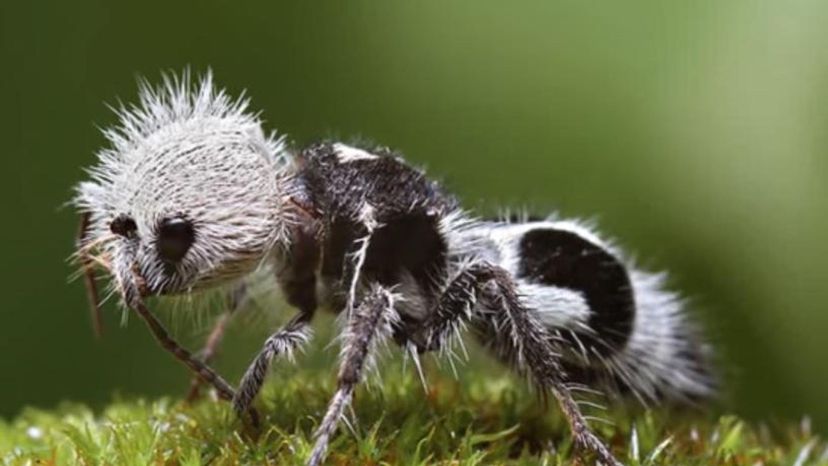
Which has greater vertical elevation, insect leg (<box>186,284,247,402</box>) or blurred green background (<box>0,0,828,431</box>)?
blurred green background (<box>0,0,828,431</box>)

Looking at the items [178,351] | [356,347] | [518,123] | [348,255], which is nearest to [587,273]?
[348,255]

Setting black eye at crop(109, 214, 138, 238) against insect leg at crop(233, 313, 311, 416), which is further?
black eye at crop(109, 214, 138, 238)

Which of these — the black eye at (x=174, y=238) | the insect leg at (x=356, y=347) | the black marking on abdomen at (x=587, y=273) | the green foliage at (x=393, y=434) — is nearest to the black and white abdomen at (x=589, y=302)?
the black marking on abdomen at (x=587, y=273)

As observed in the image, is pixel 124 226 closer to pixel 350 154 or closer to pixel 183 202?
pixel 183 202

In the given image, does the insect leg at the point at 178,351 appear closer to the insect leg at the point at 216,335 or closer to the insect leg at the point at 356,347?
the insect leg at the point at 356,347

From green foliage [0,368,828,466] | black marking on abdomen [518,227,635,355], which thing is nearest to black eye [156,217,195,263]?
green foliage [0,368,828,466]

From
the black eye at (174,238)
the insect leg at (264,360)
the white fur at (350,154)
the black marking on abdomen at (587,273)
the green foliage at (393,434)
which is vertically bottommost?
the green foliage at (393,434)

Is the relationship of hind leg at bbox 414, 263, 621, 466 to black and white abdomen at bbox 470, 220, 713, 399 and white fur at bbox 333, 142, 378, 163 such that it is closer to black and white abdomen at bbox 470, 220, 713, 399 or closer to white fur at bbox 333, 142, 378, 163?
black and white abdomen at bbox 470, 220, 713, 399
